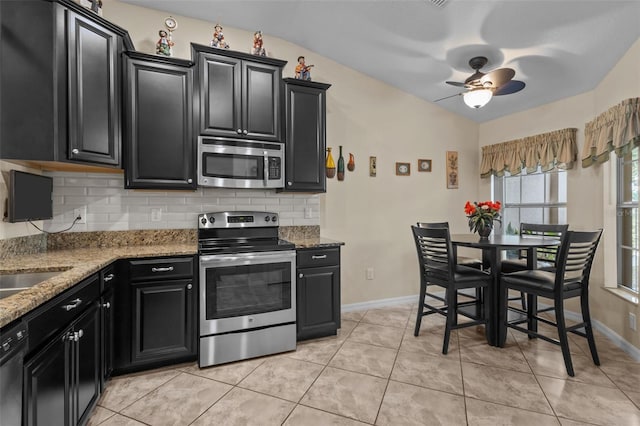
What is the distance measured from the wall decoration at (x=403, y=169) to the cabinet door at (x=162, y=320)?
2.69 m

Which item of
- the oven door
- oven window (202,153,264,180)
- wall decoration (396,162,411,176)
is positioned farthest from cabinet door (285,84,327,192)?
wall decoration (396,162,411,176)

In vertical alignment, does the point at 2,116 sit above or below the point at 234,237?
above

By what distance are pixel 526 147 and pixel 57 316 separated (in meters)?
4.43

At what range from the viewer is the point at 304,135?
304 cm

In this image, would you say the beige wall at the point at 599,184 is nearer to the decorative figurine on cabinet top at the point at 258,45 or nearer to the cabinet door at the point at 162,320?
the decorative figurine on cabinet top at the point at 258,45

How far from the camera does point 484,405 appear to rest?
1976mm

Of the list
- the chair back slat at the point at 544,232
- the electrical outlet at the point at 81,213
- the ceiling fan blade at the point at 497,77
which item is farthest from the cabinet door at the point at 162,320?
the chair back slat at the point at 544,232

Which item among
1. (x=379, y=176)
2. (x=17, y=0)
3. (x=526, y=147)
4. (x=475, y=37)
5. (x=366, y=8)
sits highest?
(x=366, y=8)

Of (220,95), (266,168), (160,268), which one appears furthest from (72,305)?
(220,95)

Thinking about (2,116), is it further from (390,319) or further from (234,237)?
(390,319)

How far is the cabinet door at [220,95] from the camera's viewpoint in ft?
8.74

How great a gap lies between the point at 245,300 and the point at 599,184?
3.49 m

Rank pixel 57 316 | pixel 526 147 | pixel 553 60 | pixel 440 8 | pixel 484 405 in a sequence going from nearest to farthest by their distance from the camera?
pixel 57 316 → pixel 484 405 → pixel 440 8 → pixel 553 60 → pixel 526 147

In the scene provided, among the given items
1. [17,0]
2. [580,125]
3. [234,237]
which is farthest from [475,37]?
[17,0]
